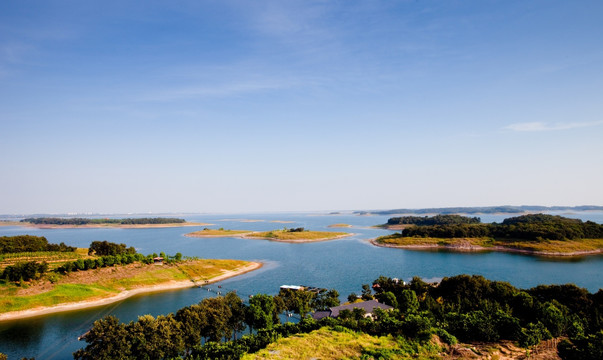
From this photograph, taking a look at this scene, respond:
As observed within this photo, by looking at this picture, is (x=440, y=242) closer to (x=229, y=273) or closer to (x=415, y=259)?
(x=415, y=259)

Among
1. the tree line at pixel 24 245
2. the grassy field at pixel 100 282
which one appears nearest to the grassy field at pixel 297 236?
the grassy field at pixel 100 282

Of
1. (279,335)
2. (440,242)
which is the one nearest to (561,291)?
(279,335)

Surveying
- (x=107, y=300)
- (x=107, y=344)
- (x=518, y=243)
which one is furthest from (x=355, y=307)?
(x=518, y=243)

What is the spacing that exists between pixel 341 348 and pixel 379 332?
756 cm

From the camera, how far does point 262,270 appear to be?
9412 centimetres

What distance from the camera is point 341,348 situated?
26.3m

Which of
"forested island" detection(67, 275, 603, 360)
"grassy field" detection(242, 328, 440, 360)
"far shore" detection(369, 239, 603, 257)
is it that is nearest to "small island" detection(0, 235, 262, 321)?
"forested island" detection(67, 275, 603, 360)

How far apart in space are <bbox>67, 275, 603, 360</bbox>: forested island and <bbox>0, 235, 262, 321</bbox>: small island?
114 feet

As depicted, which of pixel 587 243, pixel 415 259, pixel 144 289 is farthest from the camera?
pixel 587 243

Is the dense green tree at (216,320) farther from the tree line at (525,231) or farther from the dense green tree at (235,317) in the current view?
the tree line at (525,231)

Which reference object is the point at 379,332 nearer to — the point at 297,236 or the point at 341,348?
the point at 341,348

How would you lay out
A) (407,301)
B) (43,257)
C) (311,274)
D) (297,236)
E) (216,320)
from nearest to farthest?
(216,320) < (407,301) < (311,274) < (43,257) < (297,236)

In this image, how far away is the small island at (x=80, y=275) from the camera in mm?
60688

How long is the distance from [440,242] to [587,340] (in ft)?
390
